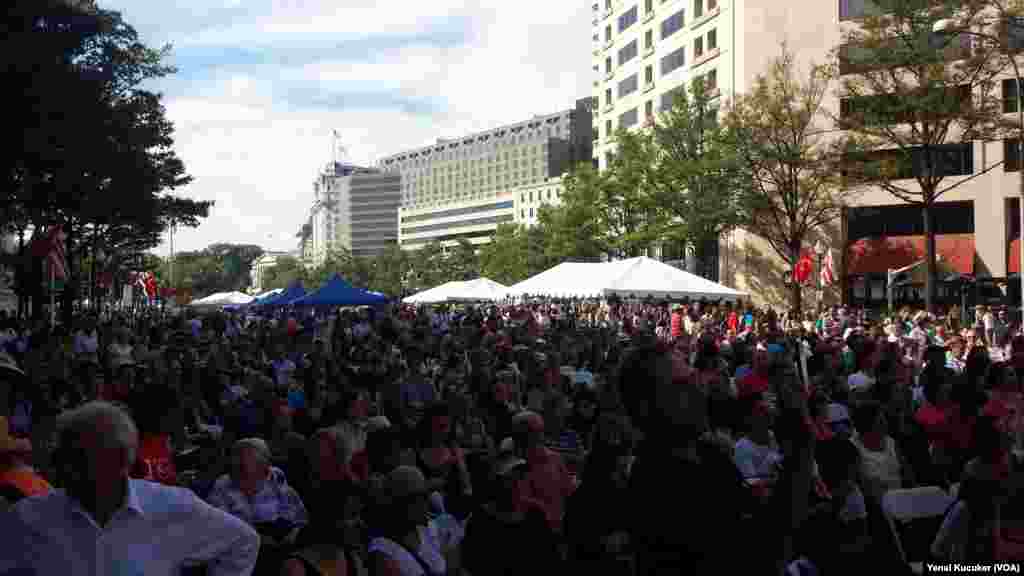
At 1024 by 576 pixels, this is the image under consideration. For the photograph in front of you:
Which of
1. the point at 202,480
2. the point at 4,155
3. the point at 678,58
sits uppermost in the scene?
the point at 678,58

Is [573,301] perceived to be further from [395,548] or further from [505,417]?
[395,548]

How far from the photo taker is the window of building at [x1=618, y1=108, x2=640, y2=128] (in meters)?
68.4

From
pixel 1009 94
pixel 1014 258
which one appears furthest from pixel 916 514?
pixel 1014 258

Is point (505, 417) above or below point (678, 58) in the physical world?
below

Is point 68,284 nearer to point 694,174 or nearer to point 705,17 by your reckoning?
point 694,174

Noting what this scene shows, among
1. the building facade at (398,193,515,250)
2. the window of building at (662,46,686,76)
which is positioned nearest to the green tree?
the window of building at (662,46,686,76)

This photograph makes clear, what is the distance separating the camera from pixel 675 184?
4647 centimetres

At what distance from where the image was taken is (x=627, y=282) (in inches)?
838

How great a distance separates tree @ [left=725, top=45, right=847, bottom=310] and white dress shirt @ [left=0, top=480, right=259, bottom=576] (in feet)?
126

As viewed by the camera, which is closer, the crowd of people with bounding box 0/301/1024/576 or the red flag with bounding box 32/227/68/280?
the crowd of people with bounding box 0/301/1024/576

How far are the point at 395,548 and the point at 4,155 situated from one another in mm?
15884

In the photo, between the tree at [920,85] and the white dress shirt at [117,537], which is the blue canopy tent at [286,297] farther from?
the white dress shirt at [117,537]

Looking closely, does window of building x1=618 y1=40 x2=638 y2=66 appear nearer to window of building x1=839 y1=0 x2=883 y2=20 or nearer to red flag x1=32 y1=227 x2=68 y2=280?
window of building x1=839 y1=0 x2=883 y2=20

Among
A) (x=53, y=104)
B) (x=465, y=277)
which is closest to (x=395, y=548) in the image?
(x=53, y=104)
